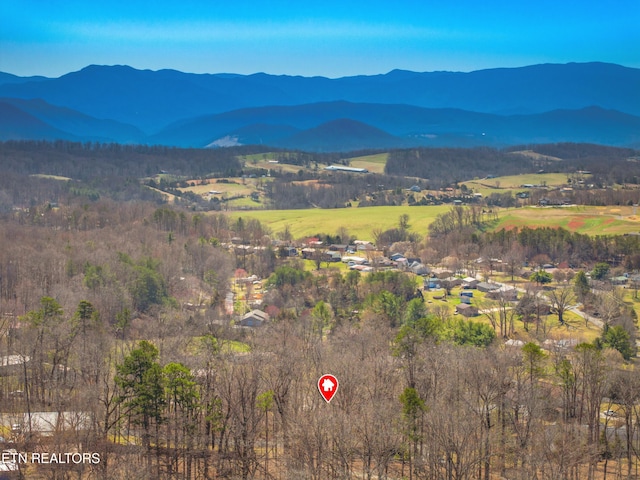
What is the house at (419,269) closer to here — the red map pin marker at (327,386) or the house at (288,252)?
the house at (288,252)

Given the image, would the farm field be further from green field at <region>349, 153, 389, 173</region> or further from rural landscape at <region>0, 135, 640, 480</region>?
green field at <region>349, 153, 389, 173</region>

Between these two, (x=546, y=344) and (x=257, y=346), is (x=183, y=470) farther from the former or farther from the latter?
(x=546, y=344)

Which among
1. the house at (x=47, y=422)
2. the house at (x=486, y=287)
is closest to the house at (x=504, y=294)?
the house at (x=486, y=287)

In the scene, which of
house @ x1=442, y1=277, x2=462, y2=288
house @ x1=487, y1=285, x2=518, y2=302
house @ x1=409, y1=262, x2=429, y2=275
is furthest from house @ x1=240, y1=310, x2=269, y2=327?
house @ x1=409, y1=262, x2=429, y2=275

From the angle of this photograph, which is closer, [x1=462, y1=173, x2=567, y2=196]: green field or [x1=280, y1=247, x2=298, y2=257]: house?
[x1=280, y1=247, x2=298, y2=257]: house

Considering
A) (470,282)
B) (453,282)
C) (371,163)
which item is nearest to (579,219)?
(470,282)

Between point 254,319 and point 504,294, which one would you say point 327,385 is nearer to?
point 254,319

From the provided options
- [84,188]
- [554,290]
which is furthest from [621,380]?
[84,188]
